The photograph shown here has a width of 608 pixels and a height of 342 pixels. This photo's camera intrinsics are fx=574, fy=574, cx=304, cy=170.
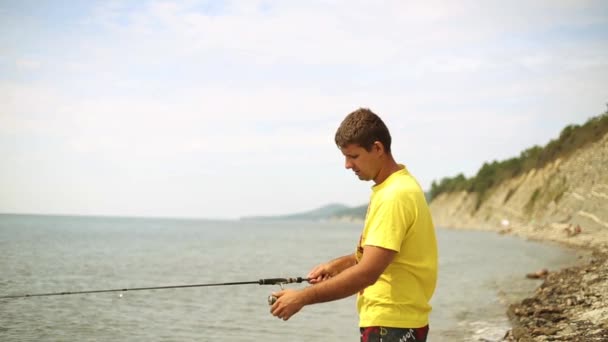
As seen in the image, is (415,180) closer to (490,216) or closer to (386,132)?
(386,132)

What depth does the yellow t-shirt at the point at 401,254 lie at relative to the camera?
3.25 metres

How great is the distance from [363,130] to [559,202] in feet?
199

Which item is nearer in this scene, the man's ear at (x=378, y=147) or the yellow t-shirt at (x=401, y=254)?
the yellow t-shirt at (x=401, y=254)

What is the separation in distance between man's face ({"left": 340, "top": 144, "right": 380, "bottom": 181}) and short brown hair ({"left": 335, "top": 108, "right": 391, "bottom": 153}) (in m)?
0.03

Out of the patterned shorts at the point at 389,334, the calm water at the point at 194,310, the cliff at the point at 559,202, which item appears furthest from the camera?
the cliff at the point at 559,202

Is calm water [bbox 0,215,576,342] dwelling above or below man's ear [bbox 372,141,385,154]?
below

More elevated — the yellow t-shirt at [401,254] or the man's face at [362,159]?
the man's face at [362,159]

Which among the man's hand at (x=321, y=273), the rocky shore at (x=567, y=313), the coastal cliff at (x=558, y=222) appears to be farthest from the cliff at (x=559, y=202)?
the man's hand at (x=321, y=273)

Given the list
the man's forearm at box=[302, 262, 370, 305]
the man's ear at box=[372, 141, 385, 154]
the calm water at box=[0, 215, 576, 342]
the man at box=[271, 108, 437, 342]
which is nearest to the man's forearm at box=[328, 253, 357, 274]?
the man at box=[271, 108, 437, 342]

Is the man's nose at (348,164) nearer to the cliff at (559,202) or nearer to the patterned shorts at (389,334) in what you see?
the patterned shorts at (389,334)

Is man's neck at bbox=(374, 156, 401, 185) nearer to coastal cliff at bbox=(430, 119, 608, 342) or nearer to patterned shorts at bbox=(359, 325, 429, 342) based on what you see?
patterned shorts at bbox=(359, 325, 429, 342)

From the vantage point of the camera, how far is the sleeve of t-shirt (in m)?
3.22

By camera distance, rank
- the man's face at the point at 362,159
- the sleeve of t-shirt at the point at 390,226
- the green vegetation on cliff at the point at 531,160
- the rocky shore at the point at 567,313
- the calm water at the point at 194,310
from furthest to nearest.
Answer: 1. the green vegetation on cliff at the point at 531,160
2. the calm water at the point at 194,310
3. the rocky shore at the point at 567,313
4. the man's face at the point at 362,159
5. the sleeve of t-shirt at the point at 390,226

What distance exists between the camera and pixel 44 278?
2372 centimetres
